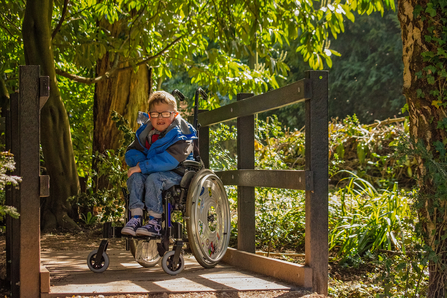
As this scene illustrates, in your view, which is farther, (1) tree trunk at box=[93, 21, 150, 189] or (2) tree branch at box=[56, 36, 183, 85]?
(1) tree trunk at box=[93, 21, 150, 189]

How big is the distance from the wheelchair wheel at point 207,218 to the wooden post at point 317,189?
81 centimetres

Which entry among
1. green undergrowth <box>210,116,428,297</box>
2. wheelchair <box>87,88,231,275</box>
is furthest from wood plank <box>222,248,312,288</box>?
green undergrowth <box>210,116,428,297</box>

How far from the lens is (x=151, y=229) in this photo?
3.42 meters

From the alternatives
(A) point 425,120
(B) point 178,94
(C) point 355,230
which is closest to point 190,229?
(B) point 178,94

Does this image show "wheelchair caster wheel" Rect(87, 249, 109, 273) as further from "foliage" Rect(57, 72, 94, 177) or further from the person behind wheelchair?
"foliage" Rect(57, 72, 94, 177)

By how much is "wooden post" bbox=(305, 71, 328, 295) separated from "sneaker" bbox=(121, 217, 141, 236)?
1119 millimetres

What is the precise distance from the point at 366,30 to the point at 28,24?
20.4m

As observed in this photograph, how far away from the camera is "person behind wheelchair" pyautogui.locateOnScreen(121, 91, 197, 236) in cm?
351

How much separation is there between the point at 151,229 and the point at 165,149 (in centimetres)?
60

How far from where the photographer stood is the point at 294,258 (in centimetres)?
482

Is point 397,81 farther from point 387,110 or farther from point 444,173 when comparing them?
point 444,173

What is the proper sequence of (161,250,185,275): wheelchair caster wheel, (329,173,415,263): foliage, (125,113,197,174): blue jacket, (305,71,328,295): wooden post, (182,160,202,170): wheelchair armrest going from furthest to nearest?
(329,173,415,263): foliage, (182,160,202,170): wheelchair armrest, (125,113,197,174): blue jacket, (161,250,185,275): wheelchair caster wheel, (305,71,328,295): wooden post

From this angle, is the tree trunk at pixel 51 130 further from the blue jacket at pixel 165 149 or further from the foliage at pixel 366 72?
the foliage at pixel 366 72

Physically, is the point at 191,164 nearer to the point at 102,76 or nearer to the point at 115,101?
the point at 102,76
